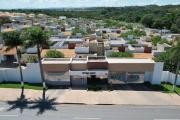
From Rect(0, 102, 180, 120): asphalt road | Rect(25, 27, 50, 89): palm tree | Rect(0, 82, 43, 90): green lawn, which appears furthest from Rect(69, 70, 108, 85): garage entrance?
Rect(25, 27, 50, 89): palm tree

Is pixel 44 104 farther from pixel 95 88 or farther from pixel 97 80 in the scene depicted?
pixel 97 80

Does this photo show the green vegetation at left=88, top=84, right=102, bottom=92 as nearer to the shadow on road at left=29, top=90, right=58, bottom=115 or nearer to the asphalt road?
the asphalt road

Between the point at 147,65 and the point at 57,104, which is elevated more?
the point at 147,65

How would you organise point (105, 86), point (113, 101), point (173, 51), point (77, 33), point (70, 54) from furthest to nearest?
point (77, 33) < point (70, 54) < point (105, 86) < point (173, 51) < point (113, 101)

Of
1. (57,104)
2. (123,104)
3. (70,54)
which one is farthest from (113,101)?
(70,54)

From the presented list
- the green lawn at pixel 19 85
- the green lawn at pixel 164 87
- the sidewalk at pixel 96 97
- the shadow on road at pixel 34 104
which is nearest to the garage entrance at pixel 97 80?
the sidewalk at pixel 96 97

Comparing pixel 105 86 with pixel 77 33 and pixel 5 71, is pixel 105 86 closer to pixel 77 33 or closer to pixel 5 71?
pixel 5 71

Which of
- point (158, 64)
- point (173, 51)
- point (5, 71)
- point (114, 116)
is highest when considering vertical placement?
point (173, 51)
